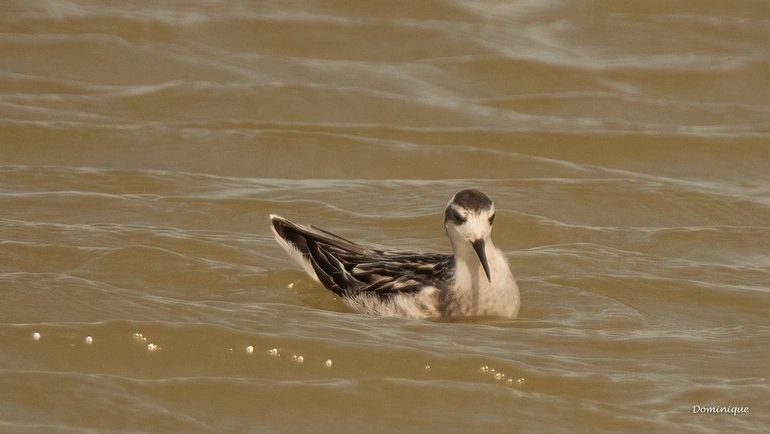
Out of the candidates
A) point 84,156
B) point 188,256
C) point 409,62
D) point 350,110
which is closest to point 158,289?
point 188,256

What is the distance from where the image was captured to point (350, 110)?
16.1 metres

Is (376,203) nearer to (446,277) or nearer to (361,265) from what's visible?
(361,265)

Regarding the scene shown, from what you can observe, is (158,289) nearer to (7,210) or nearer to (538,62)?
(7,210)

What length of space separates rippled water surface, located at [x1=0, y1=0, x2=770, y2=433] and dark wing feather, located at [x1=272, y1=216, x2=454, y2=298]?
24cm

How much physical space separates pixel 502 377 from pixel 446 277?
1.83 m

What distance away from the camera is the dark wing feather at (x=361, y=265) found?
1116 centimetres

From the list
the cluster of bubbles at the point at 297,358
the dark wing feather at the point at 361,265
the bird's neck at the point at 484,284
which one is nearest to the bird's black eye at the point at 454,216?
the bird's neck at the point at 484,284

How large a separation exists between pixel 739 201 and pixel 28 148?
250 inches

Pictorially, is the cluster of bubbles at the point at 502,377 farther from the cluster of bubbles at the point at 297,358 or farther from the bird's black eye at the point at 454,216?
the bird's black eye at the point at 454,216

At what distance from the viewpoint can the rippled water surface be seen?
30.1 feet

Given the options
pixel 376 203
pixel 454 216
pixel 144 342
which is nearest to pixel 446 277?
pixel 454 216

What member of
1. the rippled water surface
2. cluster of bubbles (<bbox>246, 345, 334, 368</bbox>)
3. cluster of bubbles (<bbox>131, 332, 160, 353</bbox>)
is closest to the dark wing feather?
the rippled water surface

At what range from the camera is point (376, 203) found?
545 inches

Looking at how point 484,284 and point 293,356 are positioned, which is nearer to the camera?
point 293,356
